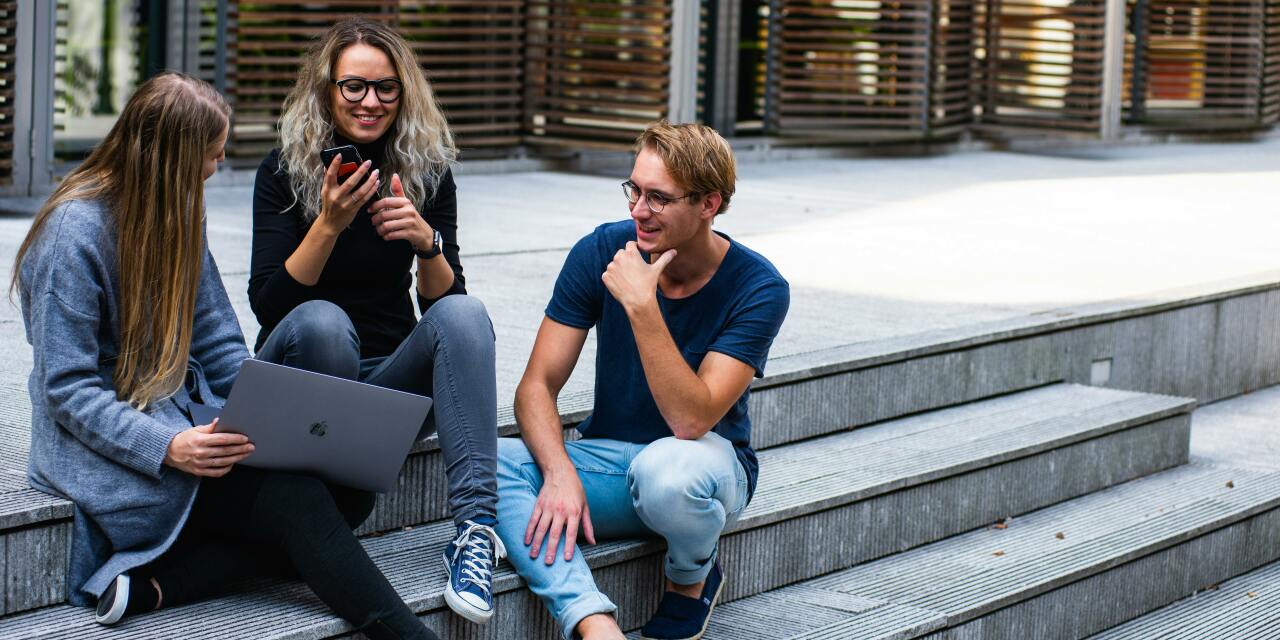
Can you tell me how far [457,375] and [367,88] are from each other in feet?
2.26

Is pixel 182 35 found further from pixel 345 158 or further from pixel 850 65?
pixel 345 158

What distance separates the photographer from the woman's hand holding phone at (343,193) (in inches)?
127

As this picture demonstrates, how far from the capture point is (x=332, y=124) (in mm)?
3508

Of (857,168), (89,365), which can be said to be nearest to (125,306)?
(89,365)

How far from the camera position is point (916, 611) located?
3840 mm

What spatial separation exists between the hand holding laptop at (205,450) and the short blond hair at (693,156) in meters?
1.02

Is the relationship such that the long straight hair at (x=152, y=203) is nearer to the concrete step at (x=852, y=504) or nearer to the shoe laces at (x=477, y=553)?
the concrete step at (x=852, y=504)

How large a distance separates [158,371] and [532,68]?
8.02 metres

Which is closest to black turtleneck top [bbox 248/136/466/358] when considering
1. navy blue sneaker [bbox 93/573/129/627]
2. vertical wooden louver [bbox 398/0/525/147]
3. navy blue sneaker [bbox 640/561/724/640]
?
navy blue sneaker [bbox 93/573/129/627]

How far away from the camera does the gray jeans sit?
3.23 metres

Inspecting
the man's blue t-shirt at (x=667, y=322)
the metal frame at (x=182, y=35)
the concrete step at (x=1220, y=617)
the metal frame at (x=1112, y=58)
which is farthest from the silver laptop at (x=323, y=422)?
the metal frame at (x=1112, y=58)

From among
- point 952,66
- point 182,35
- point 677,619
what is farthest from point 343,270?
point 952,66

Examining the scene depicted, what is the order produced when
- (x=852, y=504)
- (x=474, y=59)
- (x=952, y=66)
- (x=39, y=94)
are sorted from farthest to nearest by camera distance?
(x=952, y=66), (x=474, y=59), (x=39, y=94), (x=852, y=504)

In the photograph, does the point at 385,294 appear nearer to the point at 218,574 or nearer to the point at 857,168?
the point at 218,574
